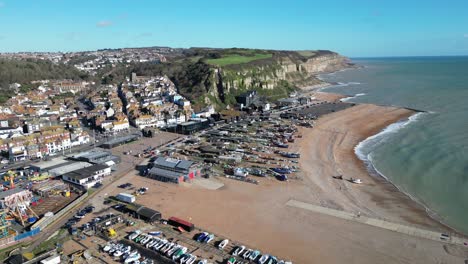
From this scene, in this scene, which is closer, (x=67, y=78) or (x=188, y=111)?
(x=188, y=111)

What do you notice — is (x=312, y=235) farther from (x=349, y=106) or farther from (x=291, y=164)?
(x=349, y=106)

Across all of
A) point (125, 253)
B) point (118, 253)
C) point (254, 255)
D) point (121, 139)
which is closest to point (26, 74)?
point (121, 139)

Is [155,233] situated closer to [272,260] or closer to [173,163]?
[272,260]

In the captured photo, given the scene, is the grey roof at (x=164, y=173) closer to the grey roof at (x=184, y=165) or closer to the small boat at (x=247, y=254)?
the grey roof at (x=184, y=165)

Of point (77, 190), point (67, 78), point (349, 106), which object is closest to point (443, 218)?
point (77, 190)

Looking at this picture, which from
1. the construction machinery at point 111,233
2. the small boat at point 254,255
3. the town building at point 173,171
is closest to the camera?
the small boat at point 254,255

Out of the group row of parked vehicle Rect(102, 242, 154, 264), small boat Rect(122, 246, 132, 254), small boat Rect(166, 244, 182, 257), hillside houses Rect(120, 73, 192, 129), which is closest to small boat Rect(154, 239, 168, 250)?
small boat Rect(166, 244, 182, 257)

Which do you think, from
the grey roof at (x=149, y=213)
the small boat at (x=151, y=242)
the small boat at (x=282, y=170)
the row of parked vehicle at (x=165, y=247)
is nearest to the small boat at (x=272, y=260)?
the row of parked vehicle at (x=165, y=247)
